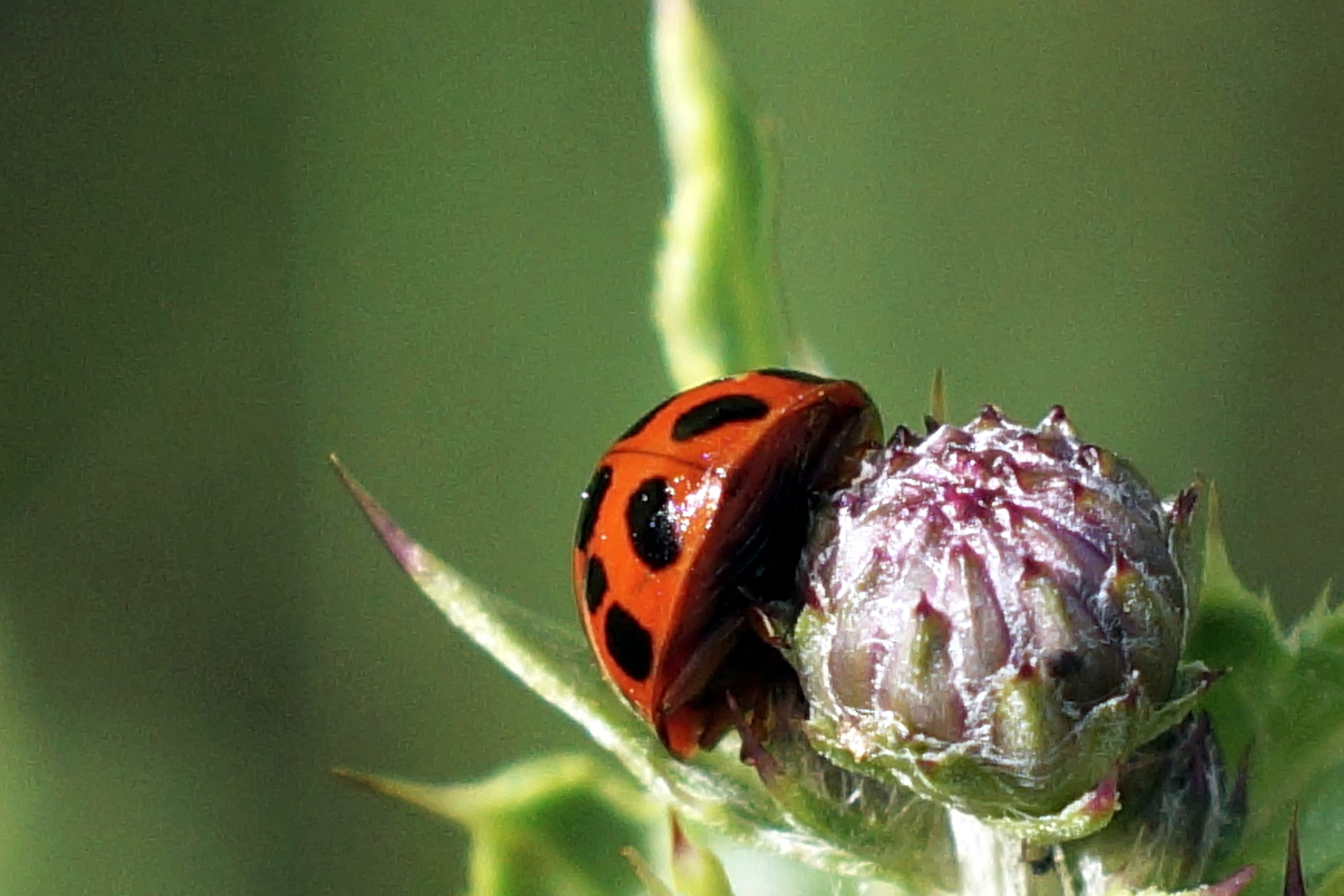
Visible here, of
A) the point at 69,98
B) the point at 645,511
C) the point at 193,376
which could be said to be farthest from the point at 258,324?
the point at 645,511

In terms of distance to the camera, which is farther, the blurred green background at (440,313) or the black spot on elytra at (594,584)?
the blurred green background at (440,313)

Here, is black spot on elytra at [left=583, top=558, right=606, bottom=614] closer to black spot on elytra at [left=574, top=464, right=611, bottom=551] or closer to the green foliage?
black spot on elytra at [left=574, top=464, right=611, bottom=551]

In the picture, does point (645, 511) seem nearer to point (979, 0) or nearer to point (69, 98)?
point (979, 0)

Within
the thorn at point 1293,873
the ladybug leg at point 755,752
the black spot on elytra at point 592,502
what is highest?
the black spot on elytra at point 592,502

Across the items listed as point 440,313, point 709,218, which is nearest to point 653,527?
point 709,218

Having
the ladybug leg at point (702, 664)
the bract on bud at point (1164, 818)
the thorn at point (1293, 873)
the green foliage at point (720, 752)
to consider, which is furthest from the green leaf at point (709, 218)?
the thorn at point (1293, 873)

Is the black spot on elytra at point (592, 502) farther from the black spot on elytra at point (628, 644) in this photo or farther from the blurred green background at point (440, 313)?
the blurred green background at point (440, 313)
